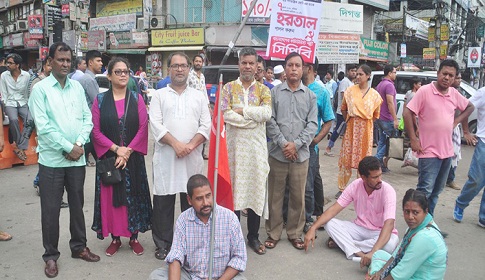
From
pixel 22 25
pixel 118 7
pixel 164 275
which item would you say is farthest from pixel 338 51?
pixel 22 25

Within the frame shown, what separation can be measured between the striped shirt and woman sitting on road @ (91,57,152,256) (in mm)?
1035

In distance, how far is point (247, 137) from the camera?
3822 mm

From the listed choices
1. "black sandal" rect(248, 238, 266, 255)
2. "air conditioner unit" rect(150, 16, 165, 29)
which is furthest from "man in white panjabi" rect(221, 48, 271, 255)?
"air conditioner unit" rect(150, 16, 165, 29)

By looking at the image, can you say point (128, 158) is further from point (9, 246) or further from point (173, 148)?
point (9, 246)

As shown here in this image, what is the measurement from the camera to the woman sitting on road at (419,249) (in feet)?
9.07

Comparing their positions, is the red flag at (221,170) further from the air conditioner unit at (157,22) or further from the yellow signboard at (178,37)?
the air conditioner unit at (157,22)

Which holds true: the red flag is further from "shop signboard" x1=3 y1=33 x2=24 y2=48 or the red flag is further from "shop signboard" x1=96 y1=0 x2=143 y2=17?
"shop signboard" x1=3 y1=33 x2=24 y2=48

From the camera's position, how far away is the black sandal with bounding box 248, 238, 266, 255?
12.7 feet

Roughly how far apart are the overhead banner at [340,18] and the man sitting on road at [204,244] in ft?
48.3

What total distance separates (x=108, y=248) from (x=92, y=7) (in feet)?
75.5

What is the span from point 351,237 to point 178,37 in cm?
1690

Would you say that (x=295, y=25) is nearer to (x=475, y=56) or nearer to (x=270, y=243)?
(x=270, y=243)

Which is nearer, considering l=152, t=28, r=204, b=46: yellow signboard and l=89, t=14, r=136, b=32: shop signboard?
l=152, t=28, r=204, b=46: yellow signboard

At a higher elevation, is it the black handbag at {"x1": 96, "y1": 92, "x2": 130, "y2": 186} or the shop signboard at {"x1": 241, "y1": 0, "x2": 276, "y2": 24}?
the shop signboard at {"x1": 241, "y1": 0, "x2": 276, "y2": 24}
